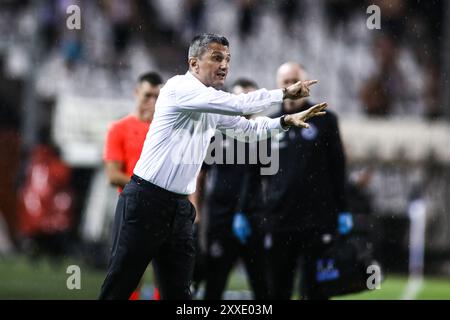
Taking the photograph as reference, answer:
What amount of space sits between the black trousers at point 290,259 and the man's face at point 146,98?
1732mm

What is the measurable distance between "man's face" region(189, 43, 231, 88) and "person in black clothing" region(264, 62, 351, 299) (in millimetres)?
2003

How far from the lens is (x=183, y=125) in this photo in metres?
7.54

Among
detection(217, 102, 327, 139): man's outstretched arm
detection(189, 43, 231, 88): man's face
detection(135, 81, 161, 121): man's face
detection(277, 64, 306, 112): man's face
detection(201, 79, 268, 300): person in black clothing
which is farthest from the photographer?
detection(201, 79, 268, 300): person in black clothing

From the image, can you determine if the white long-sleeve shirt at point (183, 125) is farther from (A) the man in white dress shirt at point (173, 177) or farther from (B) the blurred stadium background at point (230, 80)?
(B) the blurred stadium background at point (230, 80)

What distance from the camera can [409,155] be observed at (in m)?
21.5

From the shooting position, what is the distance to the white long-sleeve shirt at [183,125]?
24.2ft

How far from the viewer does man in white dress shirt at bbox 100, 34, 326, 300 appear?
7371 mm

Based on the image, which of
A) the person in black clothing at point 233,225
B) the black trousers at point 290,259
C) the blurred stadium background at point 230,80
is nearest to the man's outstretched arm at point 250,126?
the black trousers at point 290,259

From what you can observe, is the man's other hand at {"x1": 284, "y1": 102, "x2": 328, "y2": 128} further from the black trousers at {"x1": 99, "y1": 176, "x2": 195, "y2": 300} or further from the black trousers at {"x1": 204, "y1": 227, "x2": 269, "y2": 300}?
the black trousers at {"x1": 204, "y1": 227, "x2": 269, "y2": 300}

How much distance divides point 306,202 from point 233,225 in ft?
4.01

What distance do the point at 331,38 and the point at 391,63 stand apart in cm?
141

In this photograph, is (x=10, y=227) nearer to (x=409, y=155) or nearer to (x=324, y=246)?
(x=409, y=155)

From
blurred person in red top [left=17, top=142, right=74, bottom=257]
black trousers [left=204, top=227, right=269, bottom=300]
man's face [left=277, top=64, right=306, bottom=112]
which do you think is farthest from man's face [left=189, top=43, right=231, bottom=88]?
blurred person in red top [left=17, top=142, right=74, bottom=257]
